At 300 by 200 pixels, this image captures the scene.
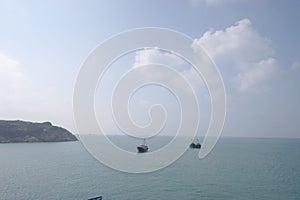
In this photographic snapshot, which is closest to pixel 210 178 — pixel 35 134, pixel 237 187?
pixel 237 187

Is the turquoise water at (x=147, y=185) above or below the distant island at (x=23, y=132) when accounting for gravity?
below

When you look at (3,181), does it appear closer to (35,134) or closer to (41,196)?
(41,196)

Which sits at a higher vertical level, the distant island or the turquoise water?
the distant island

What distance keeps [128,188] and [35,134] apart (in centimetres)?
16686

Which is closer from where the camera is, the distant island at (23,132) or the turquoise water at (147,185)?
the turquoise water at (147,185)

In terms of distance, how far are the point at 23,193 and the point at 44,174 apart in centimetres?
1879

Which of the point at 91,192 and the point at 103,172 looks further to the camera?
the point at 103,172

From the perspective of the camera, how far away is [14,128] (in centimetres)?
18288

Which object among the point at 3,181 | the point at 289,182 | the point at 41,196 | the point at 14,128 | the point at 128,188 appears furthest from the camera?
the point at 14,128

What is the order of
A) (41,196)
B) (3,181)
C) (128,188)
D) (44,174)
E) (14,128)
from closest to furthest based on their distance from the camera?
(41,196)
(128,188)
(3,181)
(44,174)
(14,128)

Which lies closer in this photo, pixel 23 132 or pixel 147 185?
pixel 147 185

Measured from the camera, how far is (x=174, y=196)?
4203cm

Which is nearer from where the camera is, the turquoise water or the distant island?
the turquoise water

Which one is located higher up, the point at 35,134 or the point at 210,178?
the point at 35,134
